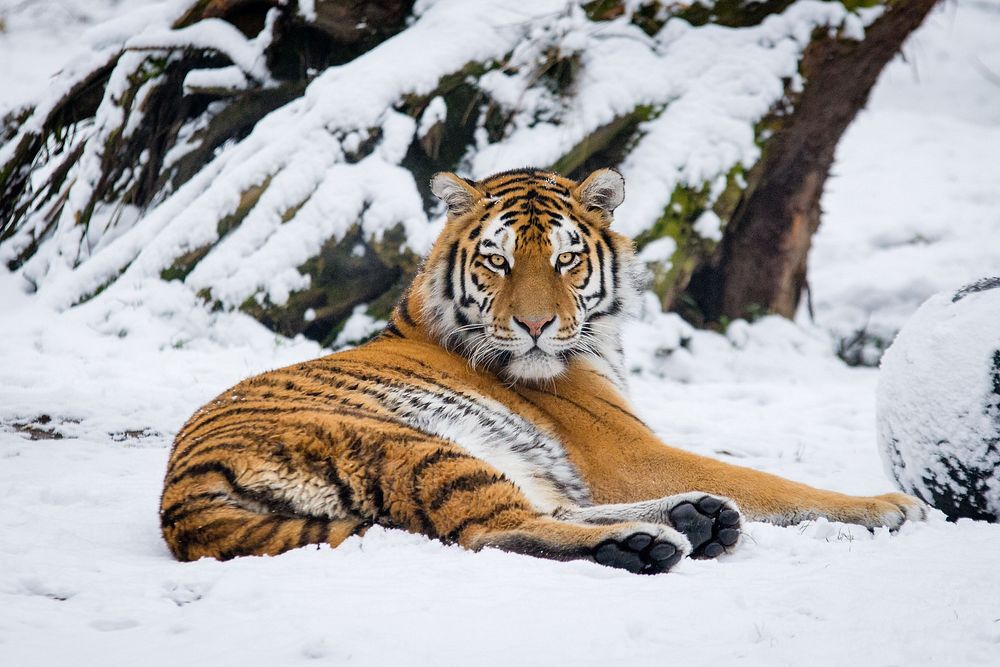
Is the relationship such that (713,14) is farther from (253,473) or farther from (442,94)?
(253,473)

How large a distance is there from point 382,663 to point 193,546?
0.83 meters

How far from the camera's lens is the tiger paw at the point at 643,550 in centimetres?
211

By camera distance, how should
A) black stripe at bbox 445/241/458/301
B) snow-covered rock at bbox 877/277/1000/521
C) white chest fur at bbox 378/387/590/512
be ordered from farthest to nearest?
black stripe at bbox 445/241/458/301 < white chest fur at bbox 378/387/590/512 < snow-covered rock at bbox 877/277/1000/521

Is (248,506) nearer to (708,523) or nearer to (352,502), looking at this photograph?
(352,502)

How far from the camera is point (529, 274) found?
321 centimetres

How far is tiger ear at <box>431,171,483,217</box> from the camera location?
135 inches

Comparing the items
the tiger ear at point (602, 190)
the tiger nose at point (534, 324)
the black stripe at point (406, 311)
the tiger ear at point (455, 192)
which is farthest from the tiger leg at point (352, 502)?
the tiger ear at point (602, 190)

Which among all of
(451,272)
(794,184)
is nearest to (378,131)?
(451,272)

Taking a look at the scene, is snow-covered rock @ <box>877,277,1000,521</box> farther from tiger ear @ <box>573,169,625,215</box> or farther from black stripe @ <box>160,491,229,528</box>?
black stripe @ <box>160,491,229,528</box>

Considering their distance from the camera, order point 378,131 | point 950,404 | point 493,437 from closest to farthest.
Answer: point 950,404
point 493,437
point 378,131

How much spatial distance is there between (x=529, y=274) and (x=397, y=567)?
1.43 metres

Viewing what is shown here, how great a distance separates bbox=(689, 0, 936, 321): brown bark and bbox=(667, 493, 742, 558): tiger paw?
14.6 feet

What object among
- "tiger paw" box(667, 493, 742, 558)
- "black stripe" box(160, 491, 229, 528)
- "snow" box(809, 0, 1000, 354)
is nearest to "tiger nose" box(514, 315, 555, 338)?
"tiger paw" box(667, 493, 742, 558)

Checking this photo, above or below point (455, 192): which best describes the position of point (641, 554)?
below
